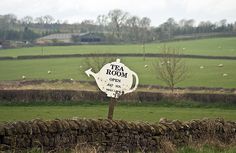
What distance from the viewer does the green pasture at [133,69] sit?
59556 millimetres

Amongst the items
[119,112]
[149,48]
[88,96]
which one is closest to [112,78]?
[119,112]

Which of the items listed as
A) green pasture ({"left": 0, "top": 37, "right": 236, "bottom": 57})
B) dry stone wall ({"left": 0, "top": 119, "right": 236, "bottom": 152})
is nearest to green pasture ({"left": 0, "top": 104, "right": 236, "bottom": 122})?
dry stone wall ({"left": 0, "top": 119, "right": 236, "bottom": 152})

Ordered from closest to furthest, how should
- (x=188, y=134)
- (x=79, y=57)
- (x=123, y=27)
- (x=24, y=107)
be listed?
(x=188, y=134), (x=24, y=107), (x=79, y=57), (x=123, y=27)

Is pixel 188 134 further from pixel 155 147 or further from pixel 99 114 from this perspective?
pixel 99 114

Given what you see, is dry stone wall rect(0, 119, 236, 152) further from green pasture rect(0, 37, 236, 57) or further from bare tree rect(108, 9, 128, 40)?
bare tree rect(108, 9, 128, 40)

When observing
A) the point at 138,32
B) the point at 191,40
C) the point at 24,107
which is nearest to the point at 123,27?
the point at 138,32

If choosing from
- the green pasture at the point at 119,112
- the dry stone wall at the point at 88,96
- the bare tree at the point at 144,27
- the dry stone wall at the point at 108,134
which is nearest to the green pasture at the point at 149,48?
the bare tree at the point at 144,27

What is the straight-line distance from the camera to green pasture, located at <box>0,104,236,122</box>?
30.0 metres

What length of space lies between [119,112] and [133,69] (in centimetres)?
4150

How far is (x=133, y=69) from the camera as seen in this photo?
7438cm

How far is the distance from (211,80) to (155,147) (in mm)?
49728

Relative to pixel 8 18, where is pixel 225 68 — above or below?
below

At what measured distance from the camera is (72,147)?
33.1 feet

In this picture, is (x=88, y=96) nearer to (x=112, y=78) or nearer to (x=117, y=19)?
(x=112, y=78)
